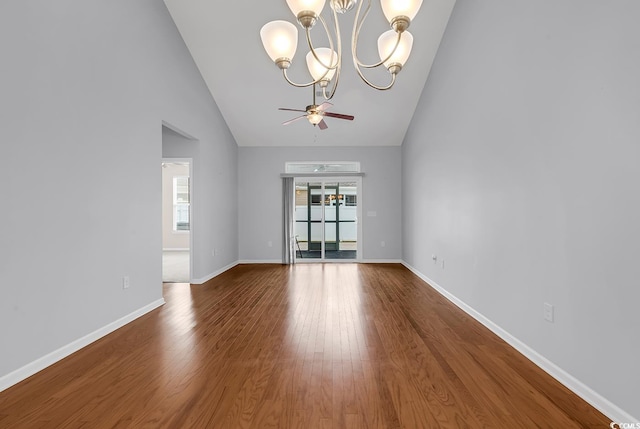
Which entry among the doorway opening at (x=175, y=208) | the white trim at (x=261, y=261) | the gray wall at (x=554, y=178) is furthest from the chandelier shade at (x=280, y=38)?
the doorway opening at (x=175, y=208)

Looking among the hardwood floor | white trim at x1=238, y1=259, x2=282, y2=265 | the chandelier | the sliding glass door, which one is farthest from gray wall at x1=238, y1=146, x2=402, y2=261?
the chandelier

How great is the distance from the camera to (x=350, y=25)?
4.34 metres

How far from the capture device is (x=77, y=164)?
2617 mm

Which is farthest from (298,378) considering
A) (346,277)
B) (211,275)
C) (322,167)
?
(322,167)

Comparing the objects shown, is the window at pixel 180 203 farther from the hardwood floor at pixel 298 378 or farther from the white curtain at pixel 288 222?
the hardwood floor at pixel 298 378

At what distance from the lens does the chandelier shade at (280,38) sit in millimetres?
2174

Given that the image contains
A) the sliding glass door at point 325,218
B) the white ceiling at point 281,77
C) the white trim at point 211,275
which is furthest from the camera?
the sliding glass door at point 325,218

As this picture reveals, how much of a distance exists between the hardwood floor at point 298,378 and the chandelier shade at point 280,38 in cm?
224

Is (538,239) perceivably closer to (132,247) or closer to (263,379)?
(263,379)

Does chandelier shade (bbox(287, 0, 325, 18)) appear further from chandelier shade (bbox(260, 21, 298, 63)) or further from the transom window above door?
the transom window above door

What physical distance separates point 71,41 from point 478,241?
4.18 meters

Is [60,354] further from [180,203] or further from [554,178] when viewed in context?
[180,203]

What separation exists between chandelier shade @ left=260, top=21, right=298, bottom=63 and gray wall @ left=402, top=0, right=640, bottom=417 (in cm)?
182

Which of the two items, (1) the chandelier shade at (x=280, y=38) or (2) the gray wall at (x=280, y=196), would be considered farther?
(2) the gray wall at (x=280, y=196)
